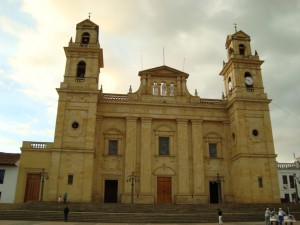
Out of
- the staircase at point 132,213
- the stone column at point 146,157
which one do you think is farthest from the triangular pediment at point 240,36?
the staircase at point 132,213

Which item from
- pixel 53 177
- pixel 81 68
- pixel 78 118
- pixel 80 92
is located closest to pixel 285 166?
pixel 78 118

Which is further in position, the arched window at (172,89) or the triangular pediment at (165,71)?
the arched window at (172,89)

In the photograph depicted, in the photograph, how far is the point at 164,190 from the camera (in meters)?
31.4

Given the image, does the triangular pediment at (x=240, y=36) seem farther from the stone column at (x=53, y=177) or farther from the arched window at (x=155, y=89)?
the stone column at (x=53, y=177)

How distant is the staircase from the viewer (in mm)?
22281

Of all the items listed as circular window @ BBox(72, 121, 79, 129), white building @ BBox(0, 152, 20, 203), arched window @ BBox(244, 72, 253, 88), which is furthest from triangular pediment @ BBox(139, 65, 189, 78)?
white building @ BBox(0, 152, 20, 203)

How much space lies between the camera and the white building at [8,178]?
106ft

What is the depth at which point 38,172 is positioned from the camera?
29312 millimetres

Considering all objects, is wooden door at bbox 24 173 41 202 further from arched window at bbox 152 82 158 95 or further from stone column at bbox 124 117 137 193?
arched window at bbox 152 82 158 95

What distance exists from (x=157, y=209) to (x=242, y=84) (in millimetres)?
16572

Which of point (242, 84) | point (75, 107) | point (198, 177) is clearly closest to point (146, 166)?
point (198, 177)

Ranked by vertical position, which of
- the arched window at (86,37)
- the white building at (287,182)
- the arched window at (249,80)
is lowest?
the white building at (287,182)

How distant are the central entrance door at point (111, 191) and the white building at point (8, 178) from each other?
370 inches

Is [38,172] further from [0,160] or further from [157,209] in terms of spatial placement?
[157,209]
